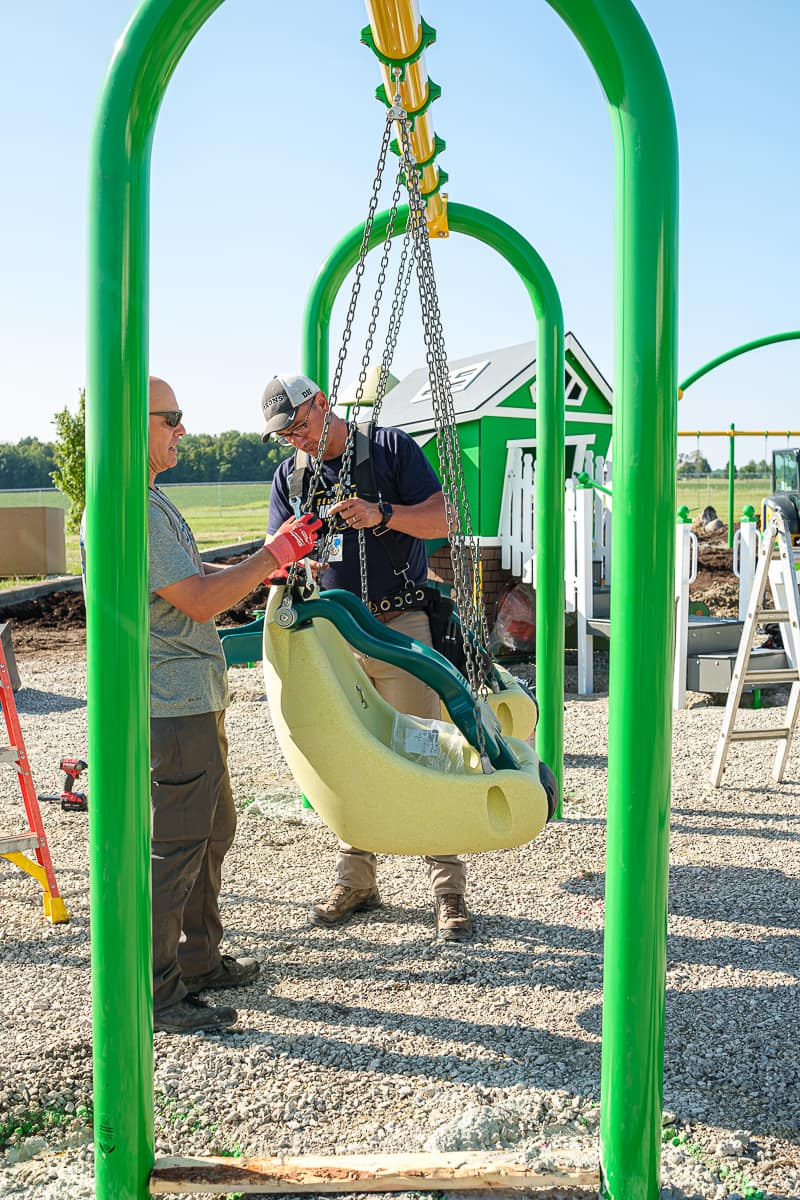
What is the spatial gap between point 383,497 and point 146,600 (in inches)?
69.1

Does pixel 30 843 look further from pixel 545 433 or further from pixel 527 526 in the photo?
pixel 527 526

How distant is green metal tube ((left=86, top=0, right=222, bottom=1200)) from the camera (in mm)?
1983

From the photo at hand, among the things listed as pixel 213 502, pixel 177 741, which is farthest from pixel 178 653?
pixel 213 502

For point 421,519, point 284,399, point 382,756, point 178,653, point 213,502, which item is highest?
point 213,502

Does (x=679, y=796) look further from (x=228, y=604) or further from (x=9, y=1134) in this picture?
(x=9, y=1134)

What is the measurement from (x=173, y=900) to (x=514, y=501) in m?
7.53

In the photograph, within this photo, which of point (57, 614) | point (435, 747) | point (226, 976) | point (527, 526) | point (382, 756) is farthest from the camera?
point (57, 614)

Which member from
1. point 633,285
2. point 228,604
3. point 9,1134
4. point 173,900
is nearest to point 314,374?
point 228,604

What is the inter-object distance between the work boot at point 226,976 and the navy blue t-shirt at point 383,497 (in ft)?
4.36

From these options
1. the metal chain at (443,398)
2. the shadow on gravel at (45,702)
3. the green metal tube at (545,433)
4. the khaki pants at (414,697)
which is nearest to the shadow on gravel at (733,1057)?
the khaki pants at (414,697)

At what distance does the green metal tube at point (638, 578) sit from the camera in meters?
1.95

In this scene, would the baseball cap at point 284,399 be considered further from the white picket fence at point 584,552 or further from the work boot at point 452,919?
the white picket fence at point 584,552

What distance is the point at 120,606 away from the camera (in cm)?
204

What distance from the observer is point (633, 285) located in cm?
197
